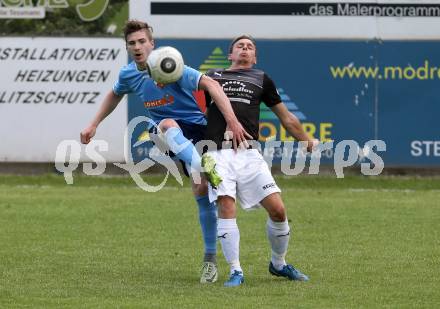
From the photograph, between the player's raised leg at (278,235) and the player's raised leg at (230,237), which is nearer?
the player's raised leg at (230,237)

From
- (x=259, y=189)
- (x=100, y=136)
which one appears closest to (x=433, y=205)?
(x=100, y=136)

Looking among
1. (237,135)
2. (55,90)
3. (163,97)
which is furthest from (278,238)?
(55,90)

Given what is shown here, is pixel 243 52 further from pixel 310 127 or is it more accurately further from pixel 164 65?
pixel 310 127

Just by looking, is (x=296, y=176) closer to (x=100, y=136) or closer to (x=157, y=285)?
(x=100, y=136)

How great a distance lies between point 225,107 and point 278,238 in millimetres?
1175

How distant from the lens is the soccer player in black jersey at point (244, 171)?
9656mm

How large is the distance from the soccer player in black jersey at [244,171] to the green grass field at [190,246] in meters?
0.33

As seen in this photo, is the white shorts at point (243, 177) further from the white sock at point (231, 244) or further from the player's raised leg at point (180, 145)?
the white sock at point (231, 244)

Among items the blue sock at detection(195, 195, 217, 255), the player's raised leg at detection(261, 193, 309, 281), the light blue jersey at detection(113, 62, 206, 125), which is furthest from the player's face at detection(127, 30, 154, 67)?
the player's raised leg at detection(261, 193, 309, 281)

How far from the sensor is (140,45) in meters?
9.96

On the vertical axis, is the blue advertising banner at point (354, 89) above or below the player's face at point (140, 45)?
below

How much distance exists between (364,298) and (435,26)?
11.3 metres

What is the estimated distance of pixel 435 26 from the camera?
19.5 m

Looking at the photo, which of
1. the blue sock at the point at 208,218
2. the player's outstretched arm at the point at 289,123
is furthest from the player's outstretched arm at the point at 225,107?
the blue sock at the point at 208,218
